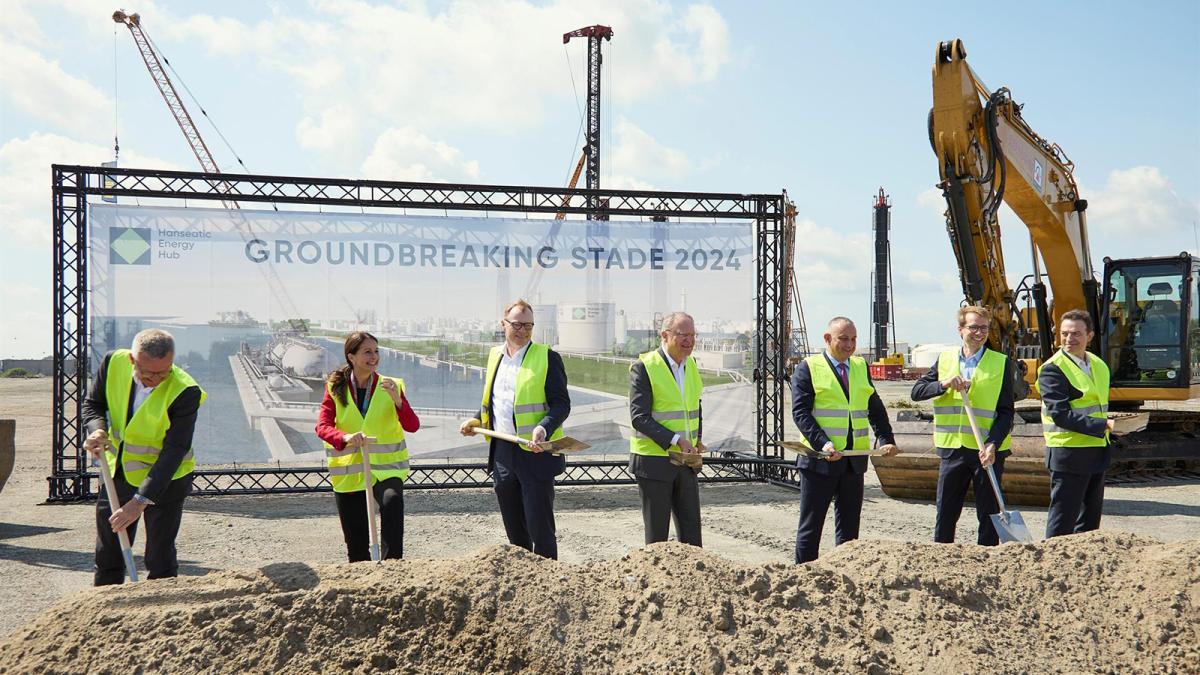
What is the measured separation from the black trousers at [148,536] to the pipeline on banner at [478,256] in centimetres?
548

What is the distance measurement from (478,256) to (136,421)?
5.82m

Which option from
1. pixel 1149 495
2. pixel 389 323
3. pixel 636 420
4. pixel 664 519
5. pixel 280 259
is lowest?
pixel 1149 495

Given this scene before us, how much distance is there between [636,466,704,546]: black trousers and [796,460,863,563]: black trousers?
63 centimetres

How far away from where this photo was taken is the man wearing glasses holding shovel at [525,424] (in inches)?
183

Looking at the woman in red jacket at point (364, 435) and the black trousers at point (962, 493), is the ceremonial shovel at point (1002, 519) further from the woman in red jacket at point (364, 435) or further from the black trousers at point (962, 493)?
the woman in red jacket at point (364, 435)

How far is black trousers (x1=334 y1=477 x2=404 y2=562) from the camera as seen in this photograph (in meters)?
4.30

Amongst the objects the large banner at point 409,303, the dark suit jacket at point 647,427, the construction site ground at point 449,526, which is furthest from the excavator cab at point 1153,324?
the dark suit jacket at point 647,427

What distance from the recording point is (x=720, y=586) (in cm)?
320

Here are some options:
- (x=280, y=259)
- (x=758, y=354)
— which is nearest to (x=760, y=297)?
(x=758, y=354)

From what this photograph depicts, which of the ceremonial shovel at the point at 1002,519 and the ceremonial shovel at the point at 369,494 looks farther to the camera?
the ceremonial shovel at the point at 1002,519

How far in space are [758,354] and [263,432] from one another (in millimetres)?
5592

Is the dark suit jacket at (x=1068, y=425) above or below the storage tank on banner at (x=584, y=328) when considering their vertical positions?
below

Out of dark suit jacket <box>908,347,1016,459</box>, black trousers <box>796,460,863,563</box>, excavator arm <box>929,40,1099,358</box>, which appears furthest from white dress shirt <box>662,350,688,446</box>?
Result: excavator arm <box>929,40,1099,358</box>

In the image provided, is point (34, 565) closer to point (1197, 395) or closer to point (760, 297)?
point (760, 297)
